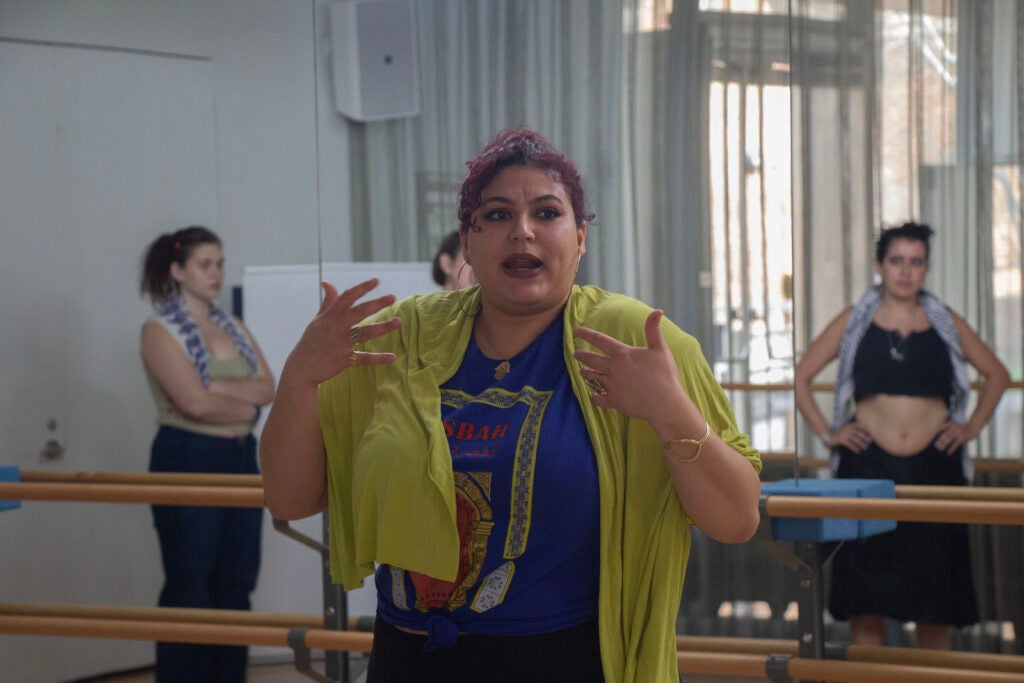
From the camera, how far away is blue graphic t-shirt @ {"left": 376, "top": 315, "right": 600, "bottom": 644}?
129 centimetres

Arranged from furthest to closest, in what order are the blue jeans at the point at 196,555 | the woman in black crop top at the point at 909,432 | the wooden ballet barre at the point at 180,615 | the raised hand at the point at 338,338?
1. the woman in black crop top at the point at 909,432
2. the blue jeans at the point at 196,555
3. the wooden ballet barre at the point at 180,615
4. the raised hand at the point at 338,338

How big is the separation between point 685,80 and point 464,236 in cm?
98

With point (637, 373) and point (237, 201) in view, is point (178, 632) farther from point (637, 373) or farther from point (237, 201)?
point (237, 201)

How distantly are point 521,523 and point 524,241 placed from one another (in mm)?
331

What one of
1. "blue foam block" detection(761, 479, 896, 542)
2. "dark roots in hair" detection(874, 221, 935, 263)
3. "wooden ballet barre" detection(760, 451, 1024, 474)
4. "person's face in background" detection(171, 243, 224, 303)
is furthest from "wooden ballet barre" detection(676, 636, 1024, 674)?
"person's face in background" detection(171, 243, 224, 303)

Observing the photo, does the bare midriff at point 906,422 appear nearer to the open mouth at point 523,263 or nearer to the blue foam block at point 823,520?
the blue foam block at point 823,520

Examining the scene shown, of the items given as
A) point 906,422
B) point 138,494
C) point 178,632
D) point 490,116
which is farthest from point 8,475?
point 906,422

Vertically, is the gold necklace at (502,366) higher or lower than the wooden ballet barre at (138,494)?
higher

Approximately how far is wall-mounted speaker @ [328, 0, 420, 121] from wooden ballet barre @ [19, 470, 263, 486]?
969 millimetres

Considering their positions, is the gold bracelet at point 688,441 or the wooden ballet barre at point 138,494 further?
the wooden ballet barre at point 138,494

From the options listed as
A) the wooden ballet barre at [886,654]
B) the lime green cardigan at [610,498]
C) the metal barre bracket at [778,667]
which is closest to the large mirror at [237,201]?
the wooden ballet barre at [886,654]

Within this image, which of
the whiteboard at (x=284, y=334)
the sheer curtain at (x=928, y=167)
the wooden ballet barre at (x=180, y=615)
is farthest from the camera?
the sheer curtain at (x=928, y=167)

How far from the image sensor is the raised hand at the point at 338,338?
1341 mm

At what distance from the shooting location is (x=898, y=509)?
2.19 m
